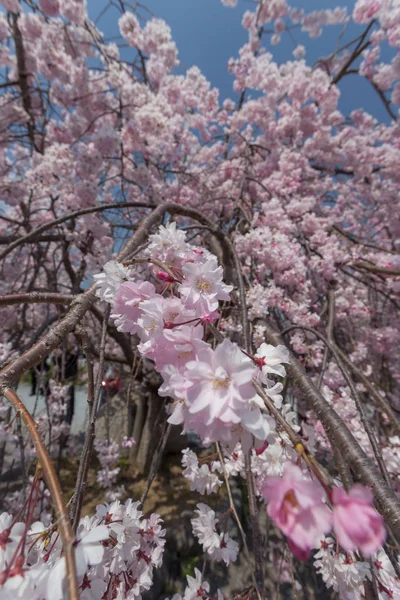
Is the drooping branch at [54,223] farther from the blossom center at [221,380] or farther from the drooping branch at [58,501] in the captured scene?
the blossom center at [221,380]

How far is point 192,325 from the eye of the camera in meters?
0.72

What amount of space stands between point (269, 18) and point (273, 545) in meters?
8.51

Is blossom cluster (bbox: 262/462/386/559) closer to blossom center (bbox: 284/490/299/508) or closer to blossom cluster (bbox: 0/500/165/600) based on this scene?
blossom center (bbox: 284/490/299/508)

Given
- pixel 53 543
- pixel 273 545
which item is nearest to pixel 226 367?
pixel 53 543

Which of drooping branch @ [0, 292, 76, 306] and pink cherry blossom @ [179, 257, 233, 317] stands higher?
pink cherry blossom @ [179, 257, 233, 317]

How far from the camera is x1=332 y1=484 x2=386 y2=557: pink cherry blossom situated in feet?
1.33

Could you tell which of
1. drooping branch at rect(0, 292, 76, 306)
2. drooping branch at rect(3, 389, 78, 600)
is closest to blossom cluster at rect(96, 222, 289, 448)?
drooping branch at rect(0, 292, 76, 306)

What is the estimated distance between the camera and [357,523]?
0.41 meters

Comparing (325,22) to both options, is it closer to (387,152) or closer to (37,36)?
(387,152)

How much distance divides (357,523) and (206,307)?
0.49 meters

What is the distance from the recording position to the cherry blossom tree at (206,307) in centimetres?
57

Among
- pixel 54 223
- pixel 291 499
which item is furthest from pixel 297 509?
pixel 54 223

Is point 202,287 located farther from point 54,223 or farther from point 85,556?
point 54,223

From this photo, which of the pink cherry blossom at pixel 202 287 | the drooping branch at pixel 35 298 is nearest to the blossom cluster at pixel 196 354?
the pink cherry blossom at pixel 202 287
